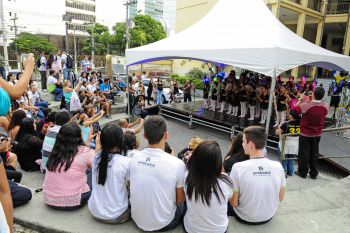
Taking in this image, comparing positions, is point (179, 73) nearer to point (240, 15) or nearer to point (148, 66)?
point (148, 66)

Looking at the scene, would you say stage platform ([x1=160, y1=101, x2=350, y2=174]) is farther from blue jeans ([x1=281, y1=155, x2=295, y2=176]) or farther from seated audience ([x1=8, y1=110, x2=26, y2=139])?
seated audience ([x1=8, y1=110, x2=26, y2=139])

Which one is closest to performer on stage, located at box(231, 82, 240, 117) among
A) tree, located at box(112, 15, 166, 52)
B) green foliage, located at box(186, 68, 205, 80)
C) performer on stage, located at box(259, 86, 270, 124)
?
performer on stage, located at box(259, 86, 270, 124)

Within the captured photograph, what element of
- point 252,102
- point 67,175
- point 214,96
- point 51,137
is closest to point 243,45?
point 252,102

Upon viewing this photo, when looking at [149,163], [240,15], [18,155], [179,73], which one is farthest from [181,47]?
[179,73]

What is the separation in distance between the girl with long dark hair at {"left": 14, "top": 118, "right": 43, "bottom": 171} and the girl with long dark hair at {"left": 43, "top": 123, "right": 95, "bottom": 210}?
5.28ft

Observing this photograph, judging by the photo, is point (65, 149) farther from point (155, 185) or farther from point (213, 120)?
point (213, 120)

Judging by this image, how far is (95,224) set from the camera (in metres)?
2.86

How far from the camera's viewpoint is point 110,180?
273 cm

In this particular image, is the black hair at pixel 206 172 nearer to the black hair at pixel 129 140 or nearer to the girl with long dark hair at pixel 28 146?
the black hair at pixel 129 140

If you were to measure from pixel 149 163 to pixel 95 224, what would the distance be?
984 millimetres

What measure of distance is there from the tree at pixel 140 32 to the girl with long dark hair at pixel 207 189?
40.4 meters

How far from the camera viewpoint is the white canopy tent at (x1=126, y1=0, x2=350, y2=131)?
607 centimetres

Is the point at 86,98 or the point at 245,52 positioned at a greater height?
the point at 245,52

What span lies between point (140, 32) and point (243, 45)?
123 ft
